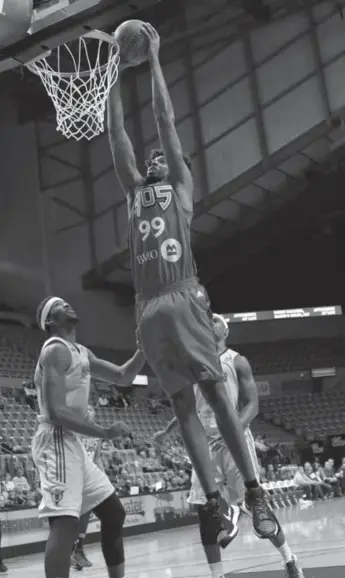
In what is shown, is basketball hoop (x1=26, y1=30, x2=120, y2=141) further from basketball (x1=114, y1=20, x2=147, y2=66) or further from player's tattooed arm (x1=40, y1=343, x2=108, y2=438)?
player's tattooed arm (x1=40, y1=343, x2=108, y2=438)

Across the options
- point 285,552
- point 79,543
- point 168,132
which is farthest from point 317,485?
point 168,132

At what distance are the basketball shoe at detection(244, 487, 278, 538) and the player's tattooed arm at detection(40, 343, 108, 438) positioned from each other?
1030 millimetres

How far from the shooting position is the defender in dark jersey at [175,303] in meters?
3.51

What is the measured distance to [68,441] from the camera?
436 cm

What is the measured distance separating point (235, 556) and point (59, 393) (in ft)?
12.4

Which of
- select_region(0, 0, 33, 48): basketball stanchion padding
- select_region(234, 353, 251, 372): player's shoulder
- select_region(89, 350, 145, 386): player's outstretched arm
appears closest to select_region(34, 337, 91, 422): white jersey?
select_region(89, 350, 145, 386): player's outstretched arm

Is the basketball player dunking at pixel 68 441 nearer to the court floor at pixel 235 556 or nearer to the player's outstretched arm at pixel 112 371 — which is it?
the player's outstretched arm at pixel 112 371

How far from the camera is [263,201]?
81.1 feet

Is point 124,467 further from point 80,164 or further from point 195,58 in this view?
point 195,58

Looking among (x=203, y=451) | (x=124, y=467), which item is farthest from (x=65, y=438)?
(x=124, y=467)

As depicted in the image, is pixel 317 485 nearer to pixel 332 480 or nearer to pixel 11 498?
pixel 332 480

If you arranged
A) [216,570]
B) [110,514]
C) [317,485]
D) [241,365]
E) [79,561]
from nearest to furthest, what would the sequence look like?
[216,570], [110,514], [241,365], [79,561], [317,485]

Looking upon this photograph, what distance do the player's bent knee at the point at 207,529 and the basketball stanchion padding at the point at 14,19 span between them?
4807 mm

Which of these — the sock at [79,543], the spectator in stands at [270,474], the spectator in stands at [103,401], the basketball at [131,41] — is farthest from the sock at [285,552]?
the spectator in stands at [103,401]
